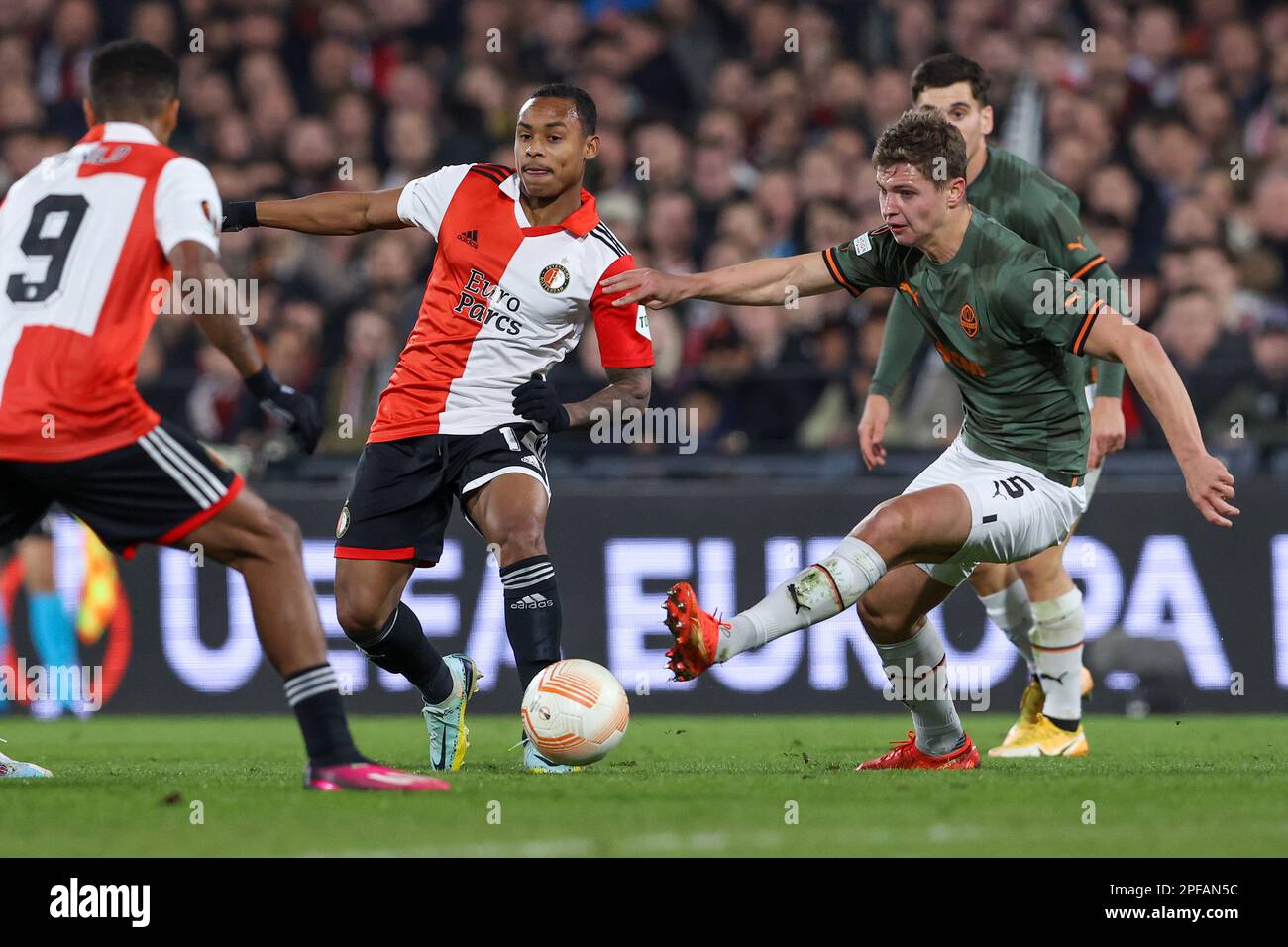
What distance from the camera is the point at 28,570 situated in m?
10.1

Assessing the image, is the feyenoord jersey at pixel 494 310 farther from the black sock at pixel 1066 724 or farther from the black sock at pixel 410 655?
the black sock at pixel 1066 724

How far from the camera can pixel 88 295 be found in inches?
200

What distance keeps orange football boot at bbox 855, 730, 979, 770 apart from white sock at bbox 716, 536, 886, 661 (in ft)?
3.50

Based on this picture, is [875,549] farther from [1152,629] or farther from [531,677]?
[1152,629]

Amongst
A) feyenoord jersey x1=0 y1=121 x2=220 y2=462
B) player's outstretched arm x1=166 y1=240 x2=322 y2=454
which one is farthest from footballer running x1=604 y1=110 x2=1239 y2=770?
feyenoord jersey x1=0 y1=121 x2=220 y2=462

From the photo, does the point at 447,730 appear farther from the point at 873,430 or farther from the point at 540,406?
the point at 873,430

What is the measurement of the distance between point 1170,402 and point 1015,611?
7.04 feet

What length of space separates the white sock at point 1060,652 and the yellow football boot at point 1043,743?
64mm

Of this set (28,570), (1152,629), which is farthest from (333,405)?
(1152,629)

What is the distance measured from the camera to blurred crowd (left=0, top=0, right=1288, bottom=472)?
1059 cm

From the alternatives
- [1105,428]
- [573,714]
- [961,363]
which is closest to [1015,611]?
[1105,428]

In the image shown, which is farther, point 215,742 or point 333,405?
point 333,405

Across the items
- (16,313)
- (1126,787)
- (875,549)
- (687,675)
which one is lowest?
(1126,787)

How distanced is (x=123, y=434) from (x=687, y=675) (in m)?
1.80
